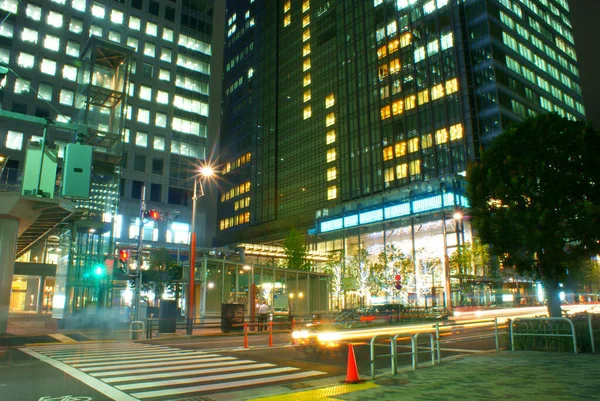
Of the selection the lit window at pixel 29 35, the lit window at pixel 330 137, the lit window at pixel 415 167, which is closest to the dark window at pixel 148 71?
the lit window at pixel 29 35

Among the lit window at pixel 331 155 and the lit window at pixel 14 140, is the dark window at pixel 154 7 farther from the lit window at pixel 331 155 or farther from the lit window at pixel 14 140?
the lit window at pixel 331 155

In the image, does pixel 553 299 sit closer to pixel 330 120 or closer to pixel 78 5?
pixel 78 5

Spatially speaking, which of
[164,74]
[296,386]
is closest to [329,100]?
[164,74]

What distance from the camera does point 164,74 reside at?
62781 mm

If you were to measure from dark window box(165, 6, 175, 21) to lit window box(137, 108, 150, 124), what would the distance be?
611 inches

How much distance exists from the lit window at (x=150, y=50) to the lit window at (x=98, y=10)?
6.56 m

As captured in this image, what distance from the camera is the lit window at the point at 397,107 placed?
7900cm

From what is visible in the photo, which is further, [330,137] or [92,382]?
[330,137]

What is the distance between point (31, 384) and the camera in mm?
9953

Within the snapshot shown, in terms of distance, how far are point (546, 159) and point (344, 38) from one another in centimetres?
8205

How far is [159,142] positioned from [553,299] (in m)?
53.0

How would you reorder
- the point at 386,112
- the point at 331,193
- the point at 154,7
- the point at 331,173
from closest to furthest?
the point at 154,7 → the point at 386,112 → the point at 331,193 → the point at 331,173

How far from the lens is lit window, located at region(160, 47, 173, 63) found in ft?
207

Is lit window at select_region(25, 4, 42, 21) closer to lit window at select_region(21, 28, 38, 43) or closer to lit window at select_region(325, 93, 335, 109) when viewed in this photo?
lit window at select_region(21, 28, 38, 43)
